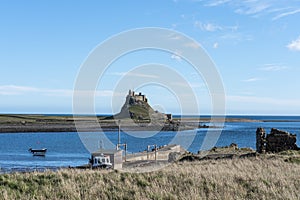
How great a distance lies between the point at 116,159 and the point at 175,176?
1196 cm

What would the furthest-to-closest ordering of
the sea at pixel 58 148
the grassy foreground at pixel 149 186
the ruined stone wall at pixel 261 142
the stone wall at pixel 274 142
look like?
1. the sea at pixel 58 148
2. the stone wall at pixel 274 142
3. the ruined stone wall at pixel 261 142
4. the grassy foreground at pixel 149 186

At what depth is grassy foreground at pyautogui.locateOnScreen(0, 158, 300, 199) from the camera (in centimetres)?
1065

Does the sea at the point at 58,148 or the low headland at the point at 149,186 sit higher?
the low headland at the point at 149,186

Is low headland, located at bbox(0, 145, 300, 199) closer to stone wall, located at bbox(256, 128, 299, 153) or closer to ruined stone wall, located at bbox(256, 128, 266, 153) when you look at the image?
ruined stone wall, located at bbox(256, 128, 266, 153)

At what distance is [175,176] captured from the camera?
44.0 feet

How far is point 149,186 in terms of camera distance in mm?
11875

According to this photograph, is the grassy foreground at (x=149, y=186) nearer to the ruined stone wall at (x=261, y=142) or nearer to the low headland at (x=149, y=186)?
the low headland at (x=149, y=186)

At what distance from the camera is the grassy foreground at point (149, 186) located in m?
10.6

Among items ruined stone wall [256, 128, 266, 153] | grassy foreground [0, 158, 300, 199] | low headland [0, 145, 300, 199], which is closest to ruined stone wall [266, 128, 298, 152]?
ruined stone wall [256, 128, 266, 153]

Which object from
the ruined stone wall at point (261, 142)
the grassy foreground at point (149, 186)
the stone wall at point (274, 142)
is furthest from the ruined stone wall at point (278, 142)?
the grassy foreground at point (149, 186)

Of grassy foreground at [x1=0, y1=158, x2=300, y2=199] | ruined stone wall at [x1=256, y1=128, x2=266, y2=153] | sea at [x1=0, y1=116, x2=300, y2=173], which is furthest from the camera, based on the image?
sea at [x1=0, y1=116, x2=300, y2=173]

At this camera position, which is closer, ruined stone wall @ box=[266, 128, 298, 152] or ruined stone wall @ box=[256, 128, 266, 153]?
ruined stone wall @ box=[256, 128, 266, 153]

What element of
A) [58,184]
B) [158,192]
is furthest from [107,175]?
[158,192]

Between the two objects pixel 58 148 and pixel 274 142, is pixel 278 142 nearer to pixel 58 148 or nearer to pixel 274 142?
pixel 274 142
